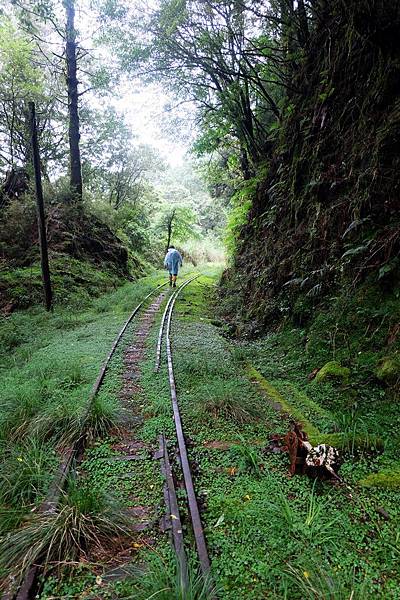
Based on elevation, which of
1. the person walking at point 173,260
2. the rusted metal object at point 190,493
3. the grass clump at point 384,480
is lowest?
the grass clump at point 384,480

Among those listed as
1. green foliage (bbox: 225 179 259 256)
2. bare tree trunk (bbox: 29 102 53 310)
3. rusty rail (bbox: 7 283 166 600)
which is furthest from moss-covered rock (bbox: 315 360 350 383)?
bare tree trunk (bbox: 29 102 53 310)

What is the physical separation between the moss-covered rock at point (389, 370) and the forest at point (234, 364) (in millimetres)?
34

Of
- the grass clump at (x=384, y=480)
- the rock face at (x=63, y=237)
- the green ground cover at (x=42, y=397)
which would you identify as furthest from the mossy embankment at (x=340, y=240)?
the rock face at (x=63, y=237)

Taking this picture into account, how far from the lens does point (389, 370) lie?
15.7ft

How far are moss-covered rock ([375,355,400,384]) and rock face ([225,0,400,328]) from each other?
1.31m

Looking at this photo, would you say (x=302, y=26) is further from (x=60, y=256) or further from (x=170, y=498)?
(x=170, y=498)

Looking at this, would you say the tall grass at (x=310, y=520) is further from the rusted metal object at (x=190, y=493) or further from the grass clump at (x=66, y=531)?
the grass clump at (x=66, y=531)

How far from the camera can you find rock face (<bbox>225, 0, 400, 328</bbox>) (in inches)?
247

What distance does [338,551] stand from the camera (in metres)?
2.74

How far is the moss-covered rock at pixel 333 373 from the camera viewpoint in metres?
5.43

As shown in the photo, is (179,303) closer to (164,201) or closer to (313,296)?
(313,296)

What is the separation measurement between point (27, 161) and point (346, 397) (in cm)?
1953

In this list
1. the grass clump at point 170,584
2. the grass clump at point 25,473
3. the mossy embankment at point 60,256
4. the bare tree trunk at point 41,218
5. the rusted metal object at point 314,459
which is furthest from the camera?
the mossy embankment at point 60,256

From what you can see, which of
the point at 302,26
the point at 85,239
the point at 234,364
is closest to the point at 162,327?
the point at 234,364
